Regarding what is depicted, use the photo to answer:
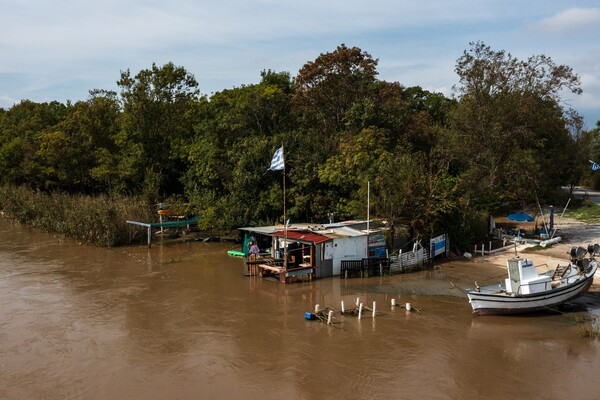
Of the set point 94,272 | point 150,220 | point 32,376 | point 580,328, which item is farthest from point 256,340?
point 150,220

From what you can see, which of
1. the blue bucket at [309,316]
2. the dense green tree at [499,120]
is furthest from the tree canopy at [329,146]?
the blue bucket at [309,316]

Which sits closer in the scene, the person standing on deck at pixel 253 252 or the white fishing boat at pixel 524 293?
the white fishing boat at pixel 524 293

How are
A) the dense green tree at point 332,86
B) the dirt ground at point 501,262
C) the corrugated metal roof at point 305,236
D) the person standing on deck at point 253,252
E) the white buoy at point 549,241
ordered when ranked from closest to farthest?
the corrugated metal roof at point 305,236 < the dirt ground at point 501,262 < the person standing on deck at point 253,252 < the white buoy at point 549,241 < the dense green tree at point 332,86

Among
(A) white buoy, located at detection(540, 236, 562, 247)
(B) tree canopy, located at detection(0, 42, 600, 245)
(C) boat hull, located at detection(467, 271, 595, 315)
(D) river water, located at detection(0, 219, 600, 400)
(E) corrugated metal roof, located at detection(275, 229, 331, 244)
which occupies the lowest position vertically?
(D) river water, located at detection(0, 219, 600, 400)

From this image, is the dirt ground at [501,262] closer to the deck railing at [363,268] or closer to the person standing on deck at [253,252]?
the deck railing at [363,268]

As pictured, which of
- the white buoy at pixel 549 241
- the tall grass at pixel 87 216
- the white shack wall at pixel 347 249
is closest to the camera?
the white shack wall at pixel 347 249

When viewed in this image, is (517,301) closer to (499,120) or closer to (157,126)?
(499,120)

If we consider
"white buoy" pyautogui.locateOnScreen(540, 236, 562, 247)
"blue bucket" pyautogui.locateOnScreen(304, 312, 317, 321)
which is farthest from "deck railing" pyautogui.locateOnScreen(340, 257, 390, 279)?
"white buoy" pyautogui.locateOnScreen(540, 236, 562, 247)

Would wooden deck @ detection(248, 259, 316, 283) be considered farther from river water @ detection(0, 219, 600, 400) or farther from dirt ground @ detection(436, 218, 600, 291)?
dirt ground @ detection(436, 218, 600, 291)
